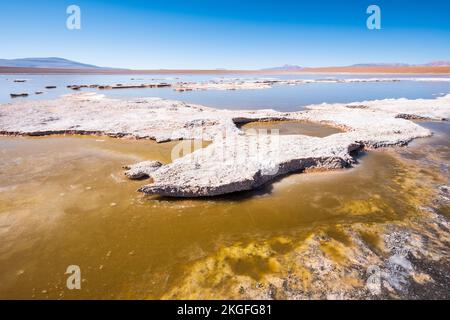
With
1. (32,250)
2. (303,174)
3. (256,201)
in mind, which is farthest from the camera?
(303,174)

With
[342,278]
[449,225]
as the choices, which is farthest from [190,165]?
[449,225]

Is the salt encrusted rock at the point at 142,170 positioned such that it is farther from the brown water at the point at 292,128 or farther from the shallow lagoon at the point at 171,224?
the brown water at the point at 292,128

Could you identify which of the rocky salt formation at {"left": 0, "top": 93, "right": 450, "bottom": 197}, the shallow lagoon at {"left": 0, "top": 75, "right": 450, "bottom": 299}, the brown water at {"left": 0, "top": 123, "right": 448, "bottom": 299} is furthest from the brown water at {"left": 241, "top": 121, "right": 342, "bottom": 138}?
the brown water at {"left": 0, "top": 123, "right": 448, "bottom": 299}

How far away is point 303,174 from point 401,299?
4569mm

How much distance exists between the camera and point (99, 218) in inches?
238

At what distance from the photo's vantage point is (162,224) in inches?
228

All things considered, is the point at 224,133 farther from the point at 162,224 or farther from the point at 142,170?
the point at 162,224

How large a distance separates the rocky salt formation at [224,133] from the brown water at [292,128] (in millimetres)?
598

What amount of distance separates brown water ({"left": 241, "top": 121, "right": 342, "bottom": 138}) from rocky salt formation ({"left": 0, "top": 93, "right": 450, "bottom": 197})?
60 cm

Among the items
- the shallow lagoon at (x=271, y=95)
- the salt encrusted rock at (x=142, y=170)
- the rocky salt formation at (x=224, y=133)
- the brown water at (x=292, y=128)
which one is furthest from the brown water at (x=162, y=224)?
the shallow lagoon at (x=271, y=95)

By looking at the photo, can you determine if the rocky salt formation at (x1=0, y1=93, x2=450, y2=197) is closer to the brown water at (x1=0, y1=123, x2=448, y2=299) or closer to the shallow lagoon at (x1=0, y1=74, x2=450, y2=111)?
the brown water at (x1=0, y1=123, x2=448, y2=299)

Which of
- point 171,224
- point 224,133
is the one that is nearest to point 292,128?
point 224,133

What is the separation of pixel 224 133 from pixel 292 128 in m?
4.11
